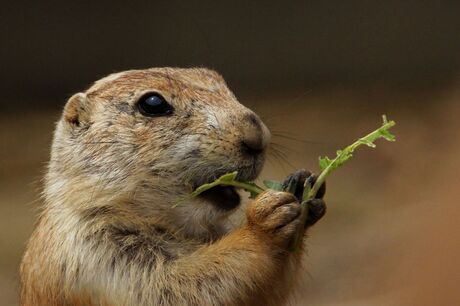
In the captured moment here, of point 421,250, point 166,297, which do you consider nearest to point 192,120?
point 166,297

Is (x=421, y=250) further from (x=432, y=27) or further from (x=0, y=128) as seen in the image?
(x=0, y=128)

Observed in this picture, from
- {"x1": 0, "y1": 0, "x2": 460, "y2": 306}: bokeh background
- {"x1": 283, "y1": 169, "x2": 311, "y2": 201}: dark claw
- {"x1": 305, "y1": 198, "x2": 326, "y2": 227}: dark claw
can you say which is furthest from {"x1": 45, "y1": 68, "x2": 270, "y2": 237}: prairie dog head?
{"x1": 0, "y1": 0, "x2": 460, "y2": 306}: bokeh background

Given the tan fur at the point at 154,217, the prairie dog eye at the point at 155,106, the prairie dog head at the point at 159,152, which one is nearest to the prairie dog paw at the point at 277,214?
the tan fur at the point at 154,217

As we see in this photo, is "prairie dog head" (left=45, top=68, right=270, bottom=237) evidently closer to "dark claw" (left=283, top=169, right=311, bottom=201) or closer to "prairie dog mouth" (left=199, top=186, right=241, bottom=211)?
"prairie dog mouth" (left=199, top=186, right=241, bottom=211)

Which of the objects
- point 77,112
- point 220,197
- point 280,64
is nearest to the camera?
point 220,197

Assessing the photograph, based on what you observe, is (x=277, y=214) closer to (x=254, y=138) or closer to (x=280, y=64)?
(x=254, y=138)

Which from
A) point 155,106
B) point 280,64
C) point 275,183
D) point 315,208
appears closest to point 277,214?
point 315,208
